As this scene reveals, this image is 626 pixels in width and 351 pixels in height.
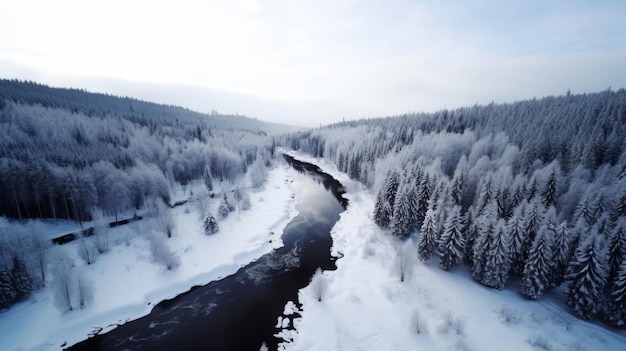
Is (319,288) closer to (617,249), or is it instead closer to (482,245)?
(482,245)

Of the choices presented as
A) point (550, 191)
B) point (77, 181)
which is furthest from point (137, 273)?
point (550, 191)

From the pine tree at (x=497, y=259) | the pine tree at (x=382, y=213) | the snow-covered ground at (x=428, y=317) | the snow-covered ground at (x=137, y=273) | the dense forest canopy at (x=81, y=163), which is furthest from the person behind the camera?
the pine tree at (x=382, y=213)

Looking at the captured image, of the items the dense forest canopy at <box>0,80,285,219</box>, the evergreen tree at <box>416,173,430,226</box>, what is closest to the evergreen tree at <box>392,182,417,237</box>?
the evergreen tree at <box>416,173,430,226</box>

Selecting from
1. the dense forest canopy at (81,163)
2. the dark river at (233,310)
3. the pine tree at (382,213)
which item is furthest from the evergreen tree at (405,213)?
the dense forest canopy at (81,163)

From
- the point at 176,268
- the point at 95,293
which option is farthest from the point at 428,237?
the point at 95,293

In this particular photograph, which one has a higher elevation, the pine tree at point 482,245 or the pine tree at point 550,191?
the pine tree at point 550,191

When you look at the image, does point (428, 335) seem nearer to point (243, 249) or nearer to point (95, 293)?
point (243, 249)

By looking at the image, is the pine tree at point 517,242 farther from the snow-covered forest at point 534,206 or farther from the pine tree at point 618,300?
the pine tree at point 618,300

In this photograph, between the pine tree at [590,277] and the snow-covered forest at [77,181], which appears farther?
the snow-covered forest at [77,181]

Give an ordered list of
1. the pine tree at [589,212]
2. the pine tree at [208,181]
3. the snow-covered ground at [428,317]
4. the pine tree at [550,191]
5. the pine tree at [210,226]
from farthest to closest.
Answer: the pine tree at [208,181] < the pine tree at [210,226] < the pine tree at [550,191] < the pine tree at [589,212] < the snow-covered ground at [428,317]
